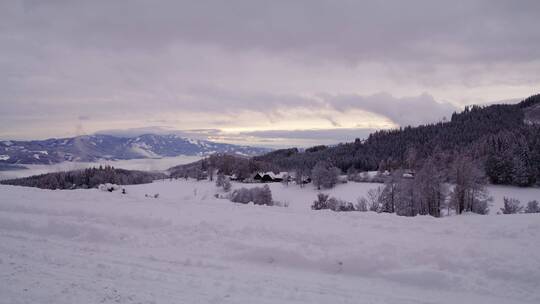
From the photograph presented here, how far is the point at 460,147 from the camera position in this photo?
12150cm

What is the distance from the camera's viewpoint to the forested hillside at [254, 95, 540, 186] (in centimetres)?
7338

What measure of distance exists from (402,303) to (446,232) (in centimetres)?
674

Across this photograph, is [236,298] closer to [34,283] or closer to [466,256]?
[34,283]

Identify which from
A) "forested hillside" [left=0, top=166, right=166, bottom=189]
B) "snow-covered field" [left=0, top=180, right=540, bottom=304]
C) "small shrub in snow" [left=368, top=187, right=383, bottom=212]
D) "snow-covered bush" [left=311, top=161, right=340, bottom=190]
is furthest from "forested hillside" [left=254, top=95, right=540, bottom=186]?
"snow-covered field" [left=0, top=180, right=540, bottom=304]

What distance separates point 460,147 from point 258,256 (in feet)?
409

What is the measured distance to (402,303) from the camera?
9695 millimetres

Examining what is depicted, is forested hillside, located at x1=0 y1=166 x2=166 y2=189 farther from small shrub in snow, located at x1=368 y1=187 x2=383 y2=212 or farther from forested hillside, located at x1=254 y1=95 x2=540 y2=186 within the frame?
small shrub in snow, located at x1=368 y1=187 x2=383 y2=212

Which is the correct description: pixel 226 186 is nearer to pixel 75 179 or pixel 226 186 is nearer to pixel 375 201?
pixel 375 201

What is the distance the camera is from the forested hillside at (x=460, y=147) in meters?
73.4

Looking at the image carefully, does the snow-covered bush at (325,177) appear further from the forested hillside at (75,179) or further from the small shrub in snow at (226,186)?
the forested hillside at (75,179)

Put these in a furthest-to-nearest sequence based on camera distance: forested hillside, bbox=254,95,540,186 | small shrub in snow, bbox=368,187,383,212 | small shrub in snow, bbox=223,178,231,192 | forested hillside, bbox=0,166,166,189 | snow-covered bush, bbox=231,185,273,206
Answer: forested hillside, bbox=0,166,166,189
small shrub in snow, bbox=223,178,231,192
forested hillside, bbox=254,95,540,186
snow-covered bush, bbox=231,185,273,206
small shrub in snow, bbox=368,187,383,212

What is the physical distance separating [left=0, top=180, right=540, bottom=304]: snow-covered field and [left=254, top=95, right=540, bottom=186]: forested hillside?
57829mm

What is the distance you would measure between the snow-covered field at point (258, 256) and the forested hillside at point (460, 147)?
57.8m

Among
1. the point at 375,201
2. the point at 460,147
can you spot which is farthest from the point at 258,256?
the point at 460,147
